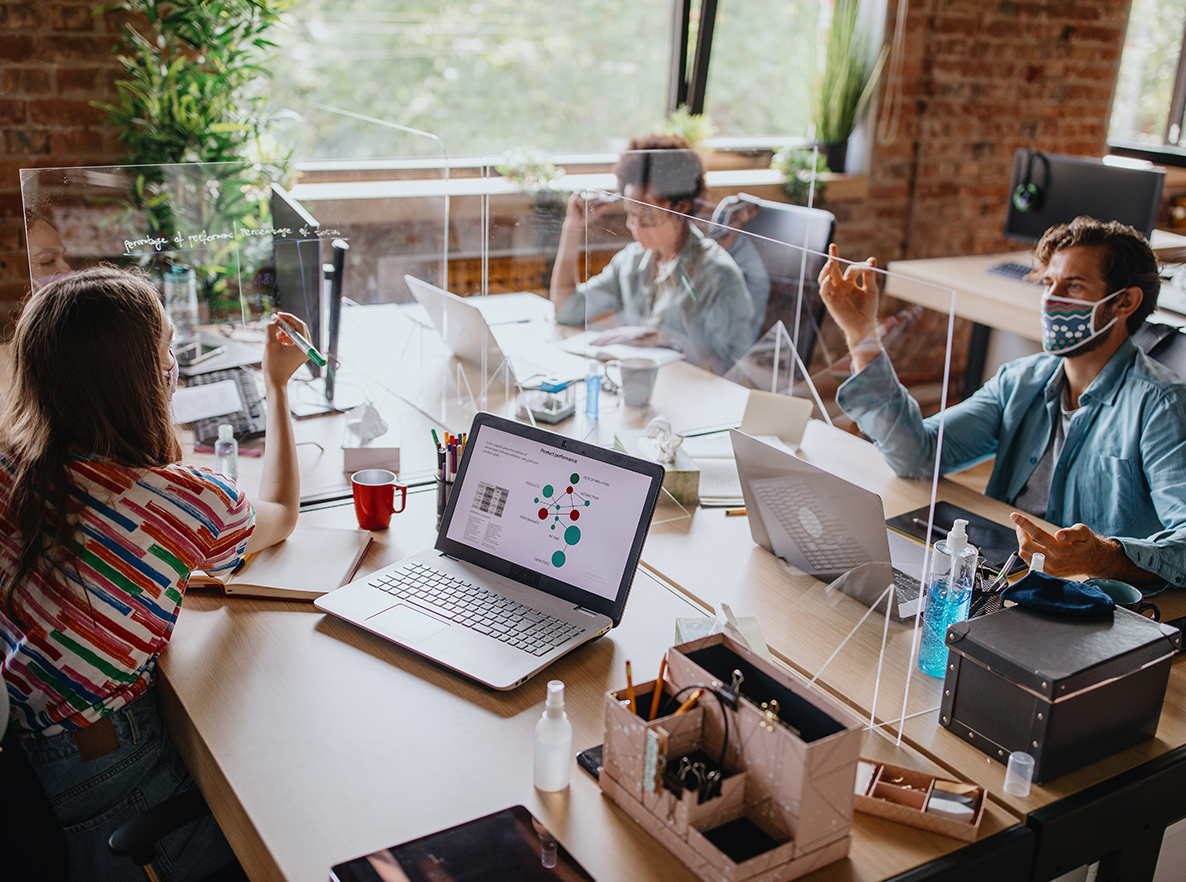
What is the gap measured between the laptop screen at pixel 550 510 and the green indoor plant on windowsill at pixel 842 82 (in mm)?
3312

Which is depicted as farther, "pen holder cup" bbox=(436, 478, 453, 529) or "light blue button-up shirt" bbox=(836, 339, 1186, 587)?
"light blue button-up shirt" bbox=(836, 339, 1186, 587)

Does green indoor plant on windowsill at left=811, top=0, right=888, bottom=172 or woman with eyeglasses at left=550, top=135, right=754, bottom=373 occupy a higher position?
green indoor plant on windowsill at left=811, top=0, right=888, bottom=172

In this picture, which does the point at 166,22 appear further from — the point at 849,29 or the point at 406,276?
the point at 849,29

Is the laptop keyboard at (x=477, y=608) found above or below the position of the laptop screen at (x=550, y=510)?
below

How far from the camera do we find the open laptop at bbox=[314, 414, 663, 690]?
136 centimetres

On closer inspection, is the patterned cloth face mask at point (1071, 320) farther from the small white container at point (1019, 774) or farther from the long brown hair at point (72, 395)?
the long brown hair at point (72, 395)

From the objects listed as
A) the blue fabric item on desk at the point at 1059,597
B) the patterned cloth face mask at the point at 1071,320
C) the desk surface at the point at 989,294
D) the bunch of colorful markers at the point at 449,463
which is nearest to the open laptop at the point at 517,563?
the bunch of colorful markers at the point at 449,463

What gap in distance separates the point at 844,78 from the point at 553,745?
3806 mm

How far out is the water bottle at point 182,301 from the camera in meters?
2.00

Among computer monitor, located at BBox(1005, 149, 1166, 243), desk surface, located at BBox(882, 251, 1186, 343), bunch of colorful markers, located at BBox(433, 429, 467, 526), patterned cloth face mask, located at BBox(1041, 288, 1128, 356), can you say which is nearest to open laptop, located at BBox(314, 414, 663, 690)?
bunch of colorful markers, located at BBox(433, 429, 467, 526)

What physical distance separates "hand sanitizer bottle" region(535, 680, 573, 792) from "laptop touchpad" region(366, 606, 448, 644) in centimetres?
31

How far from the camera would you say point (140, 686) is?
1.32m

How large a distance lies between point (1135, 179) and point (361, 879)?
3716 millimetres

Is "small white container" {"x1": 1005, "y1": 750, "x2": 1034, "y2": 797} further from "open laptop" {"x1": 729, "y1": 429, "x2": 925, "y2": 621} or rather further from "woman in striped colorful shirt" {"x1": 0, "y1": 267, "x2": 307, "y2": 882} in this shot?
"woman in striped colorful shirt" {"x1": 0, "y1": 267, "x2": 307, "y2": 882}
